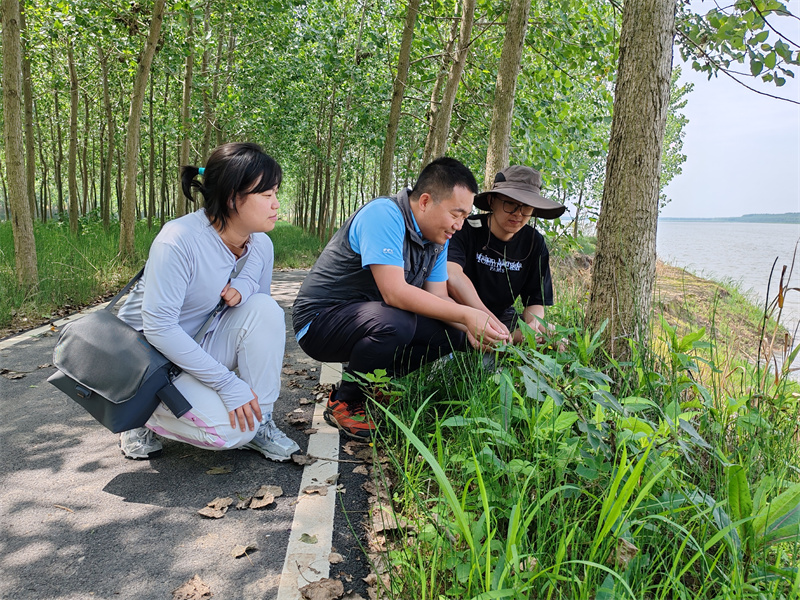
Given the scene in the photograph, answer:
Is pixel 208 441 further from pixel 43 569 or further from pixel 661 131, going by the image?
pixel 661 131

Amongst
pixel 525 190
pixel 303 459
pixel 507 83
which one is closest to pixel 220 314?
pixel 303 459

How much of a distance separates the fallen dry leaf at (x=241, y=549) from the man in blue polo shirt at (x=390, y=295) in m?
1.05

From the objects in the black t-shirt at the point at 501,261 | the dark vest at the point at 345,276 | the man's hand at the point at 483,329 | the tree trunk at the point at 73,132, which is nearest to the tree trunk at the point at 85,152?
the tree trunk at the point at 73,132

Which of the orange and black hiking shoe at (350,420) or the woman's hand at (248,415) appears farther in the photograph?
the orange and black hiking shoe at (350,420)

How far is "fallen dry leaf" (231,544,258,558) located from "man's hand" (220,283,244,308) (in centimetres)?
128

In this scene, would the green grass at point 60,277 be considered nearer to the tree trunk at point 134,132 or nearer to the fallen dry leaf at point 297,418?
the tree trunk at point 134,132

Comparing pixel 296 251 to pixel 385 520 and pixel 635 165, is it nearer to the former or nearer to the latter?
pixel 635 165

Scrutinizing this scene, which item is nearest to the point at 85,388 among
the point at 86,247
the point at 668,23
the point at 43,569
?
the point at 43,569

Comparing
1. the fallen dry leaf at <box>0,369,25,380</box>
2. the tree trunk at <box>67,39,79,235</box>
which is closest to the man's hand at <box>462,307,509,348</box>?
the fallen dry leaf at <box>0,369,25,380</box>

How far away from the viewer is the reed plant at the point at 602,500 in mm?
1727

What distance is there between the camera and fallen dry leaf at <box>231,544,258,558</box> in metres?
2.29

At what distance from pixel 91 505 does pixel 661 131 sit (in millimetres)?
3646

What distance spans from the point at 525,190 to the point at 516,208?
14 cm

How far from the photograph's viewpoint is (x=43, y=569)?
2129 mm
